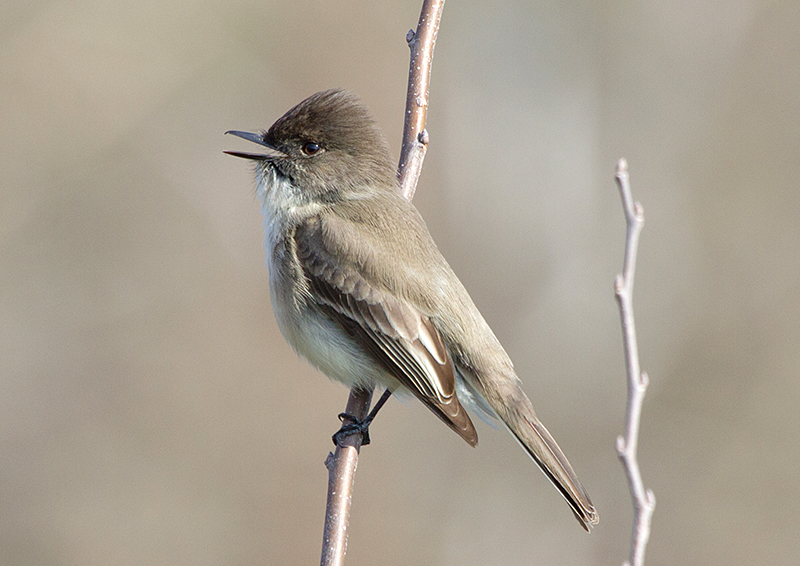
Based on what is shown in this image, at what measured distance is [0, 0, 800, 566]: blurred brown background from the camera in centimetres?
756

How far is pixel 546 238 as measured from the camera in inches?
327

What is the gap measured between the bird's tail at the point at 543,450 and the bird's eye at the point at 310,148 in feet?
4.91

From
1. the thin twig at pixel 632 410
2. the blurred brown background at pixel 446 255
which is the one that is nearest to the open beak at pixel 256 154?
the thin twig at pixel 632 410

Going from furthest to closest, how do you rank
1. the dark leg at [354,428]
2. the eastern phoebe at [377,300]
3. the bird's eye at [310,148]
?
the bird's eye at [310,148] < the eastern phoebe at [377,300] < the dark leg at [354,428]

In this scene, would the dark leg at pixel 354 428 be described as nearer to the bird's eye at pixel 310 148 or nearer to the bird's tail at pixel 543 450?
the bird's tail at pixel 543 450

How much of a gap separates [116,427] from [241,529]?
1.36 metres

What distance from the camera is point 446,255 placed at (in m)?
8.23

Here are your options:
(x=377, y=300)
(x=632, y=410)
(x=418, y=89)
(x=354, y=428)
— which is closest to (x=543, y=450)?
(x=354, y=428)

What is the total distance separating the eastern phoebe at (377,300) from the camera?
4.03m

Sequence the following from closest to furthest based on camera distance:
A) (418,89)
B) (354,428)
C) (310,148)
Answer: (354,428)
(418,89)
(310,148)

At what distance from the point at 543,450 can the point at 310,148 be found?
1.83m

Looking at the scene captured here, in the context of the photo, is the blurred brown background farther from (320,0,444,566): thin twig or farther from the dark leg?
the dark leg

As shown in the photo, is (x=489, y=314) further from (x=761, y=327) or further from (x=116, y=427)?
(x=116, y=427)

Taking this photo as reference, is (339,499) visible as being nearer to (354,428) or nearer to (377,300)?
(354,428)
